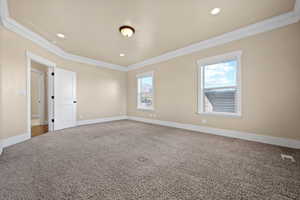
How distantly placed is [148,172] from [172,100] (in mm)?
3053

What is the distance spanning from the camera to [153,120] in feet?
16.4

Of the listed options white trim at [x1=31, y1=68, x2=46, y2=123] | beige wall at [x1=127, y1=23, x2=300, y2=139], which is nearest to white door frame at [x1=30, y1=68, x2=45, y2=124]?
white trim at [x1=31, y1=68, x2=46, y2=123]

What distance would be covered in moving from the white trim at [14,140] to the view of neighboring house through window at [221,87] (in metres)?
4.80

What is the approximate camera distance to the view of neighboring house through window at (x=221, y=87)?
3.07 metres

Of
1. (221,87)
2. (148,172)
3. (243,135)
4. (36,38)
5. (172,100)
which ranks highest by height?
(36,38)

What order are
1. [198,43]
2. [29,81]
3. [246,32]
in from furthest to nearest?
[198,43]
[29,81]
[246,32]

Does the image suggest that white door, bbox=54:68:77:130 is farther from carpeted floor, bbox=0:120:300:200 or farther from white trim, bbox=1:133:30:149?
carpeted floor, bbox=0:120:300:200

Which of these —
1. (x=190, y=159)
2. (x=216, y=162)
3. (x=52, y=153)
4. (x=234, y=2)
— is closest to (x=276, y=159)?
(x=216, y=162)

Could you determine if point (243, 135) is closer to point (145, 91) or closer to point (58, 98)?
point (145, 91)

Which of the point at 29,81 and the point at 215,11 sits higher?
the point at 215,11

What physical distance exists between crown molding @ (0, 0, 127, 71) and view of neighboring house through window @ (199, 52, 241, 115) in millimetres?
4378

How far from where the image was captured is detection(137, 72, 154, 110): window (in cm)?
520

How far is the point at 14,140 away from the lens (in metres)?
2.62

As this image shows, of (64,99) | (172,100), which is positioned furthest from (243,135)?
(64,99)
